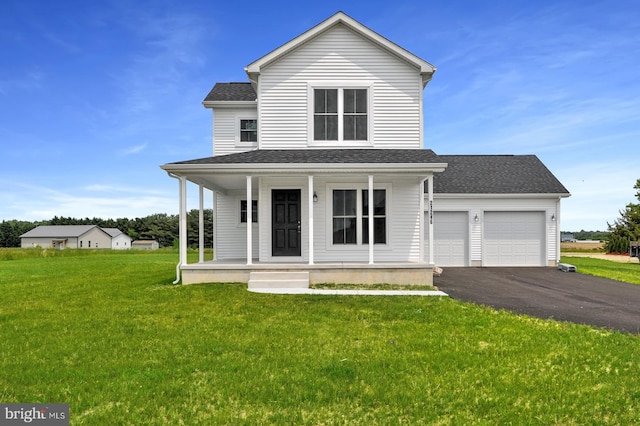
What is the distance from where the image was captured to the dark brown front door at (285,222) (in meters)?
12.4

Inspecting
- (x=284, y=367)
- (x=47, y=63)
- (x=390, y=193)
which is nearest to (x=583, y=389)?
(x=284, y=367)

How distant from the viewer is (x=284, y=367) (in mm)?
4520

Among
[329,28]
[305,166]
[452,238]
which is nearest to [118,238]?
[452,238]

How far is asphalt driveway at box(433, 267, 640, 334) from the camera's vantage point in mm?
7418

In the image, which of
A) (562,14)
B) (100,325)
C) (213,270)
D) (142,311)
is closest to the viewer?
(100,325)

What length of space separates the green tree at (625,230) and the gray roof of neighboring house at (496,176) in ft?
44.1

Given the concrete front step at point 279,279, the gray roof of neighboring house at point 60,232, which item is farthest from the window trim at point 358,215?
the gray roof of neighboring house at point 60,232

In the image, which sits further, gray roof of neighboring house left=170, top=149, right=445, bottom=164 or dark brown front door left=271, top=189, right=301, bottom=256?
dark brown front door left=271, top=189, right=301, bottom=256

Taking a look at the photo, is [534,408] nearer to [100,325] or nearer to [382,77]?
[100,325]

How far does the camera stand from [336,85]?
12617mm

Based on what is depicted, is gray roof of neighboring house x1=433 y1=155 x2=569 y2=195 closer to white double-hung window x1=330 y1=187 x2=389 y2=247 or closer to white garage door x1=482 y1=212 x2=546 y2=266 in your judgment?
white garage door x1=482 y1=212 x2=546 y2=266

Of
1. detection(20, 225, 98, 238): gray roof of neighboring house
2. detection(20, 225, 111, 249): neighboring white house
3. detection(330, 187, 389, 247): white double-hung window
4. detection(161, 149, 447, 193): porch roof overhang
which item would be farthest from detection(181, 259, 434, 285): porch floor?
detection(20, 225, 98, 238): gray roof of neighboring house

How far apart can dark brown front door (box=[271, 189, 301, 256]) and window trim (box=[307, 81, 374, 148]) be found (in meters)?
1.95

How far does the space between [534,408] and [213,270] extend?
872cm
